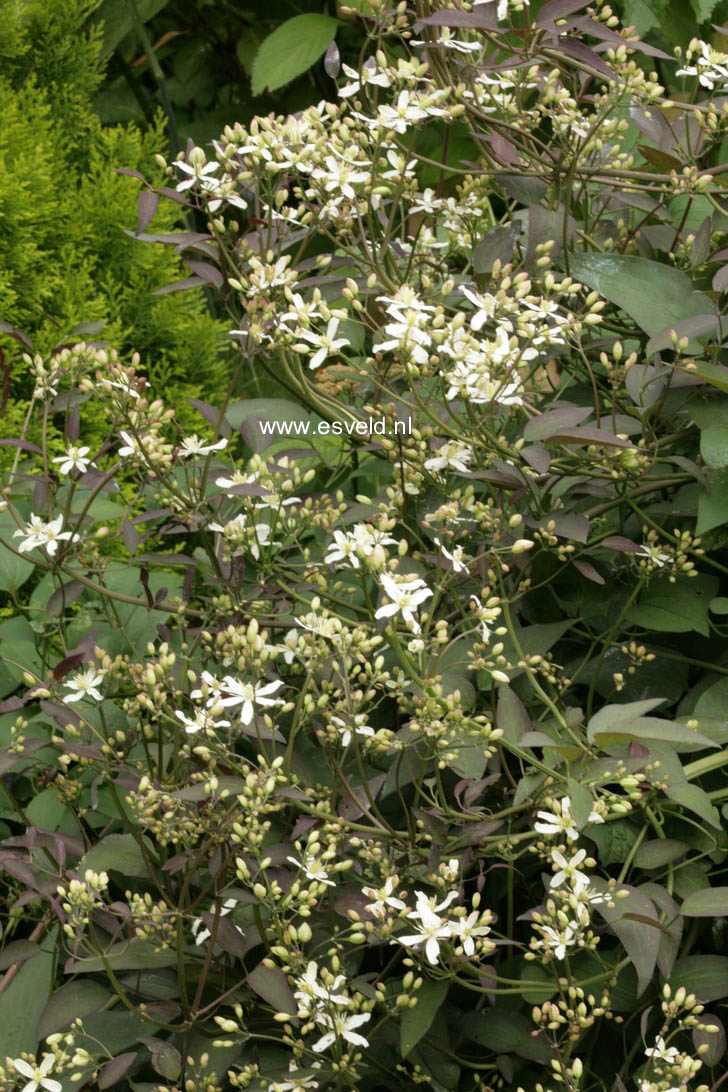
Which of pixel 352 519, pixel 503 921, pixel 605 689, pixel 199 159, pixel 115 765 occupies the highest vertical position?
pixel 199 159

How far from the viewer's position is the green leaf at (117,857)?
117 cm

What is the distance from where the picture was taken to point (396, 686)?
114cm

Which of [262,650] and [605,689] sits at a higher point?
[262,650]

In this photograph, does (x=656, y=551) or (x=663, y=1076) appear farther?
(x=656, y=551)

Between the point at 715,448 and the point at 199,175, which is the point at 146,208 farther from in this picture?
the point at 715,448

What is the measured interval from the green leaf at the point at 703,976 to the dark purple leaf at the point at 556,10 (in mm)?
917

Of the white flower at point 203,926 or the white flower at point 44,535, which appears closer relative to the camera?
the white flower at point 203,926

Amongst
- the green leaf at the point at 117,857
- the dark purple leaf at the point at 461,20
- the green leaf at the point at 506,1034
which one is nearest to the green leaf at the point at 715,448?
the dark purple leaf at the point at 461,20

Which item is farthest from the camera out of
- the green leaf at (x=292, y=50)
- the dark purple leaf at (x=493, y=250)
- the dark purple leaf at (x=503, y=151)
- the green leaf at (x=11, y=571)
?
the green leaf at (x=292, y=50)

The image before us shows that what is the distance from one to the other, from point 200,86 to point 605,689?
3.02 m

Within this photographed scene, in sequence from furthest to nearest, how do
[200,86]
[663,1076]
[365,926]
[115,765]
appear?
[200,86]
[115,765]
[663,1076]
[365,926]

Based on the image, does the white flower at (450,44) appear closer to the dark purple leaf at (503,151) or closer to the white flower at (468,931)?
the dark purple leaf at (503,151)

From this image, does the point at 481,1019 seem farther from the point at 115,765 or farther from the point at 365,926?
the point at 115,765

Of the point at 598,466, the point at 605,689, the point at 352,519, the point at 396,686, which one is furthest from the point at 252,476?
the point at 605,689
